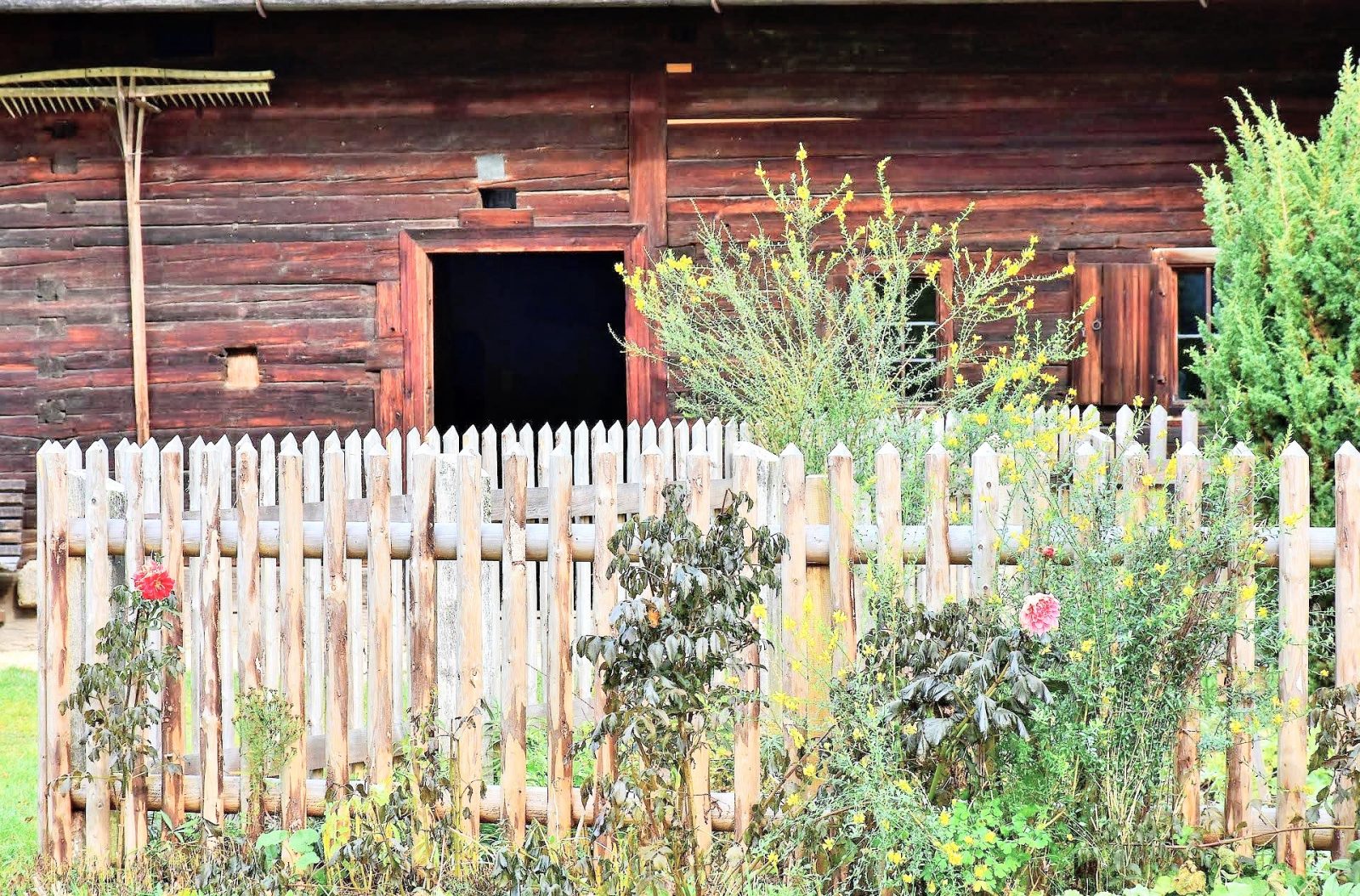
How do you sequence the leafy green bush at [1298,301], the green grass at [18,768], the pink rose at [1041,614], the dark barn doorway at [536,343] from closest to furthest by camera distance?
the pink rose at [1041,614] < the green grass at [18,768] < the leafy green bush at [1298,301] < the dark barn doorway at [536,343]

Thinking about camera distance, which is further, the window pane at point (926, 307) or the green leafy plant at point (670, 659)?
the window pane at point (926, 307)

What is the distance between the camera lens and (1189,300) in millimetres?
9266

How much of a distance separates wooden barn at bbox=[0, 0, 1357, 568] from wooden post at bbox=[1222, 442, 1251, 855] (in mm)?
5033

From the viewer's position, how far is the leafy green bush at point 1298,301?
5504 mm

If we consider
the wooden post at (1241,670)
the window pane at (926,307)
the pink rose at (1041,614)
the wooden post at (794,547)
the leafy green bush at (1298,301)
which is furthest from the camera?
the window pane at (926,307)

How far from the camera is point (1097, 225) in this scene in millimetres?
8914

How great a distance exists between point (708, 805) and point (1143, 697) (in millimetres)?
1234

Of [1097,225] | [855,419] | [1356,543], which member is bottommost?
[1356,543]

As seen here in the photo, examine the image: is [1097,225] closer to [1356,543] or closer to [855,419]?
[855,419]

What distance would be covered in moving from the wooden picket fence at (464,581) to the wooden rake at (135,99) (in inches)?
176

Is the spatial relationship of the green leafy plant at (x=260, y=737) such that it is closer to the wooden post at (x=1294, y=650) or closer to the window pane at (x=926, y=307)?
the wooden post at (x=1294, y=650)

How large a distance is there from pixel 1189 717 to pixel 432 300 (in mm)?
6260

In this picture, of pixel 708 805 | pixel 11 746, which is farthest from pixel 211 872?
pixel 11 746

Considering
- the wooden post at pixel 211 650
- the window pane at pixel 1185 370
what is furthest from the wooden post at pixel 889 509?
the window pane at pixel 1185 370
